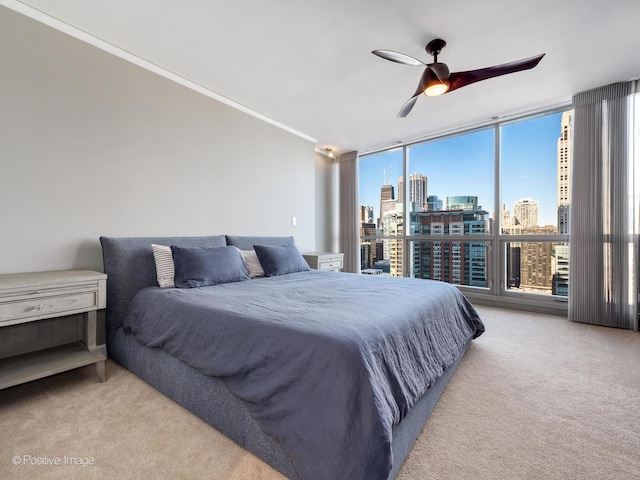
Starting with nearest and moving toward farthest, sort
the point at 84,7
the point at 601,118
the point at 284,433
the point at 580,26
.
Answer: the point at 284,433
the point at 84,7
the point at 580,26
the point at 601,118

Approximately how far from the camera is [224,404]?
140 centimetres

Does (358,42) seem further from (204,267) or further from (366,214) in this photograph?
(366,214)

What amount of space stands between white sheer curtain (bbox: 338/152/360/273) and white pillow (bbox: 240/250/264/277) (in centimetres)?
278

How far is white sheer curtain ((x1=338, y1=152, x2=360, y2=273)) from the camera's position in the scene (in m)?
5.53

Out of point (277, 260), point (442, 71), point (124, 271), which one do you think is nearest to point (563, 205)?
point (442, 71)

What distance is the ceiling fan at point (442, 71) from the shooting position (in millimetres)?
2045

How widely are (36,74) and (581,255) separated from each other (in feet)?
18.2

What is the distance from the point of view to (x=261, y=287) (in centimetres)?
229

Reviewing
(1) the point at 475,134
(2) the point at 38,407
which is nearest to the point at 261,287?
(2) the point at 38,407

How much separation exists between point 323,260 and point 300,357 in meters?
3.11

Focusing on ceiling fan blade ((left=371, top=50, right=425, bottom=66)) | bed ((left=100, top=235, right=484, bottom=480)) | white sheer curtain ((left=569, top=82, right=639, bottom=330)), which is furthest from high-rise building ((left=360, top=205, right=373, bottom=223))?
ceiling fan blade ((left=371, top=50, right=425, bottom=66))

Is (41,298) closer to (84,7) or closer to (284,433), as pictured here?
(284,433)

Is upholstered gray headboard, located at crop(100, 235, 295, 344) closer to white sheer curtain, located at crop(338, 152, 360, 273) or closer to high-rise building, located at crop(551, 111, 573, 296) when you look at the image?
white sheer curtain, located at crop(338, 152, 360, 273)

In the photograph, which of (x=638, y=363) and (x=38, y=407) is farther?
(x=638, y=363)
